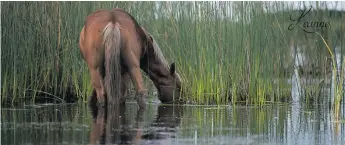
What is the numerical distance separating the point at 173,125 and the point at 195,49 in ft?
8.73

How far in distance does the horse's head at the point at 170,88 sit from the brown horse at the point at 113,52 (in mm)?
882

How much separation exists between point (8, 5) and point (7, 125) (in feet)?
10.4

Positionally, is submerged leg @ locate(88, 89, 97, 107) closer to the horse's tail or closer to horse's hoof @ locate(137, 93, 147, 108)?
horse's hoof @ locate(137, 93, 147, 108)

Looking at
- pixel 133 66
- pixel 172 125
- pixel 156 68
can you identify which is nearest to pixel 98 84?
pixel 133 66

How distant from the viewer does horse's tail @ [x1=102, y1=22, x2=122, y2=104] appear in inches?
349

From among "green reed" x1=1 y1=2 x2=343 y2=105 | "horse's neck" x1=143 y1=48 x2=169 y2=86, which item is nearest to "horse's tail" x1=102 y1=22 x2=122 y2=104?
"green reed" x1=1 y1=2 x2=343 y2=105

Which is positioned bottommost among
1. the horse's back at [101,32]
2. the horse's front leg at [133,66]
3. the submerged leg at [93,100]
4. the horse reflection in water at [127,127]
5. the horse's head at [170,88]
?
the horse reflection in water at [127,127]

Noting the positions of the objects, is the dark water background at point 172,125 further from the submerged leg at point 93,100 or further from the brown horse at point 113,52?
the brown horse at point 113,52

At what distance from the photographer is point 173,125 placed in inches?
307

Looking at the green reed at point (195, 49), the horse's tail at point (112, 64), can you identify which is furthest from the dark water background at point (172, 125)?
the green reed at point (195, 49)

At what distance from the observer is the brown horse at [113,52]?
8.88m

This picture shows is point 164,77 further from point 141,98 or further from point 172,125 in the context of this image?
point 172,125

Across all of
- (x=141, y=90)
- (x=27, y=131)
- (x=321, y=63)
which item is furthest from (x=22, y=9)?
(x=321, y=63)

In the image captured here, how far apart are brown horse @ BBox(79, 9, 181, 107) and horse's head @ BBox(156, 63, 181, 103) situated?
0.88 meters
